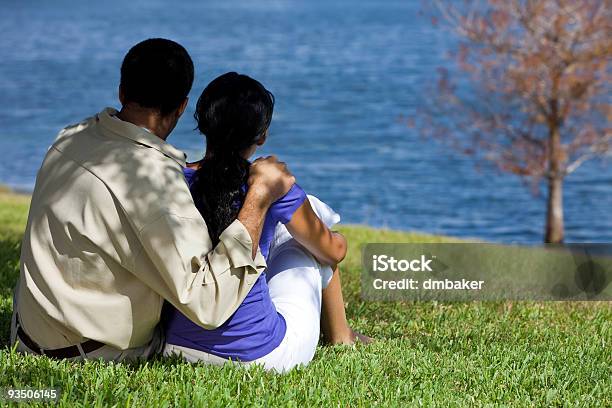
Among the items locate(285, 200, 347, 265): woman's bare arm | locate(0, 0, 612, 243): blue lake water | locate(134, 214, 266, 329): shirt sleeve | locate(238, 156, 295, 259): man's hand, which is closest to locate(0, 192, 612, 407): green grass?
locate(134, 214, 266, 329): shirt sleeve

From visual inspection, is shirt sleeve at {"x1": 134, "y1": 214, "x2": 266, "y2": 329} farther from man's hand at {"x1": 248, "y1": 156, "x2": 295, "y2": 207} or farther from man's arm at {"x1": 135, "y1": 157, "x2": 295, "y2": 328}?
man's hand at {"x1": 248, "y1": 156, "x2": 295, "y2": 207}

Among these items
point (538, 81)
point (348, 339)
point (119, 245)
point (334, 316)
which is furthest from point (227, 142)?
point (538, 81)

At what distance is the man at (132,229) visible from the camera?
3957mm

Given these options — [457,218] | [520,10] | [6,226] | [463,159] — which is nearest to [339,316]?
[6,226]

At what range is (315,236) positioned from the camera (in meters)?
4.52

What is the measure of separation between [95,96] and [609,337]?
50.9m

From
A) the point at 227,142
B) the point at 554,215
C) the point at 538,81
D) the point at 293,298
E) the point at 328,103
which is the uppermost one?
the point at 227,142

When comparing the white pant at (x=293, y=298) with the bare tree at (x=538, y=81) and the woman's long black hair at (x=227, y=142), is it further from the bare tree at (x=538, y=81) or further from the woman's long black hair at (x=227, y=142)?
the bare tree at (x=538, y=81)

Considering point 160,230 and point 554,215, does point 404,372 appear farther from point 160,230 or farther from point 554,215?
point 554,215

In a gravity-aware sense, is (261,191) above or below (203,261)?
above

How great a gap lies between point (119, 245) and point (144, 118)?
1.79ft

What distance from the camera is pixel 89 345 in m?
4.36

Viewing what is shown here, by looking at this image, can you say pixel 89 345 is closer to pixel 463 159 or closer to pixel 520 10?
pixel 520 10

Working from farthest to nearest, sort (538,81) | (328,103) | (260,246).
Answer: (328,103)
(538,81)
(260,246)
